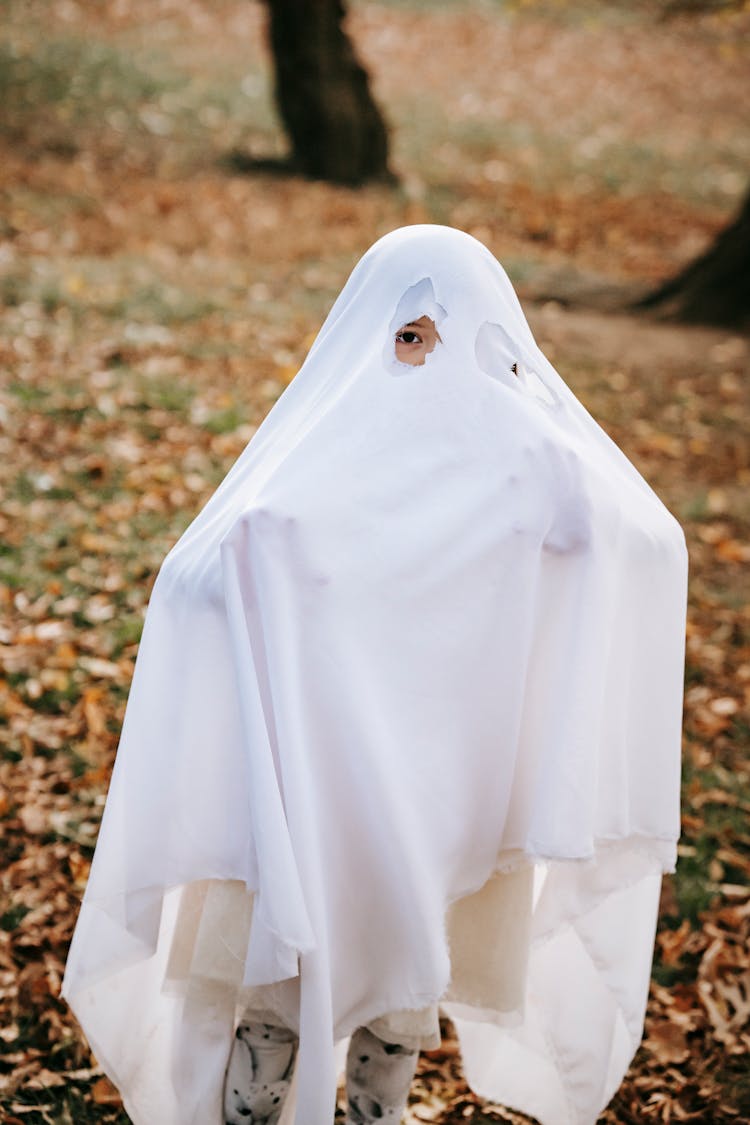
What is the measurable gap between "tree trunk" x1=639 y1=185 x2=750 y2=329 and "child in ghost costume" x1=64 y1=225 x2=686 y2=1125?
8.47 meters

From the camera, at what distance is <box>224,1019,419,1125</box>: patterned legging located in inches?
115

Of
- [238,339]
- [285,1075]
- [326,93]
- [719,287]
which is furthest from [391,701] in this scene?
[326,93]

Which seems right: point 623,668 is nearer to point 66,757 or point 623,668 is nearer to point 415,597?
point 415,597

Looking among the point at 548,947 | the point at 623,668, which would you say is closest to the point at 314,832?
the point at 623,668

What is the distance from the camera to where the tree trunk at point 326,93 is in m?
13.7

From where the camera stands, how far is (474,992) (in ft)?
9.66

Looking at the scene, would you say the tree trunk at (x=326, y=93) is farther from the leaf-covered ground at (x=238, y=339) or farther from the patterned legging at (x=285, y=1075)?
the patterned legging at (x=285, y=1075)

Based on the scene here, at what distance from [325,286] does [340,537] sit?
8.37 m

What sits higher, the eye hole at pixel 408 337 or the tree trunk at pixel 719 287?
the eye hole at pixel 408 337

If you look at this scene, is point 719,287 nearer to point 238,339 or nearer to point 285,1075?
point 238,339

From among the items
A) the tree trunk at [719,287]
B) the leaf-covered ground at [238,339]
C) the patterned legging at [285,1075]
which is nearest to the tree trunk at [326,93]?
the leaf-covered ground at [238,339]

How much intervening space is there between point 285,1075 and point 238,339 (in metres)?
7.09

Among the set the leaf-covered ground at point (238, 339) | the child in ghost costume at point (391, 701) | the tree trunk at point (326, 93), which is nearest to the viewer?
the child in ghost costume at point (391, 701)

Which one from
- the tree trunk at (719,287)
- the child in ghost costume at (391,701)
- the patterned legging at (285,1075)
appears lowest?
the tree trunk at (719,287)
